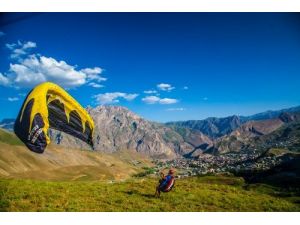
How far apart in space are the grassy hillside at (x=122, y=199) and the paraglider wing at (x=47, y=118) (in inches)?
122

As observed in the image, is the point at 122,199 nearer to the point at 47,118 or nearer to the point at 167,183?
the point at 167,183

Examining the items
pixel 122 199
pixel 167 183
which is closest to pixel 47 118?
pixel 122 199

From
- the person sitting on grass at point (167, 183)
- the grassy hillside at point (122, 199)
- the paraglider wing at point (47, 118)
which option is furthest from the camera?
the person sitting on grass at point (167, 183)

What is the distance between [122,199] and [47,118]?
5.91 m

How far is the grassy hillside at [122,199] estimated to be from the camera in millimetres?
16581

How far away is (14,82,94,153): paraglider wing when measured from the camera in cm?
1584

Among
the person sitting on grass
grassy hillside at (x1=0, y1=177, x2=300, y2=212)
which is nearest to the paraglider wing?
grassy hillside at (x1=0, y1=177, x2=300, y2=212)

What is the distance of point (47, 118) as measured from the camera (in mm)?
16922

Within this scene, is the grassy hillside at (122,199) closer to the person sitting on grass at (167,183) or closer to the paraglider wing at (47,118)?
the person sitting on grass at (167,183)

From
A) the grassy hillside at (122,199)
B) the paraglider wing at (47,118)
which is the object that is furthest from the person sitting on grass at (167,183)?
the paraglider wing at (47,118)
